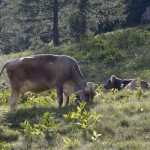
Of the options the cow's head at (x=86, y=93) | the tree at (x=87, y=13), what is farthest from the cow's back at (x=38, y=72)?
the tree at (x=87, y=13)

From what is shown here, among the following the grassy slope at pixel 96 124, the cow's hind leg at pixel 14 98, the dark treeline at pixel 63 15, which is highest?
the grassy slope at pixel 96 124

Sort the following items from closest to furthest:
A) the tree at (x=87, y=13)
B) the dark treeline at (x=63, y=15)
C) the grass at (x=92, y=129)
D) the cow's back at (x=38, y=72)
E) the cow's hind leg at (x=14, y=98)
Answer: the grass at (x=92, y=129) < the cow's back at (x=38, y=72) < the cow's hind leg at (x=14, y=98) < the tree at (x=87, y=13) < the dark treeline at (x=63, y=15)

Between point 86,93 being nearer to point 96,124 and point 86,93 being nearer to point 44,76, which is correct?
point 44,76

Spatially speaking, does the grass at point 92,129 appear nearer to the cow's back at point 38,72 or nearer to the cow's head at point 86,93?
the cow's head at point 86,93

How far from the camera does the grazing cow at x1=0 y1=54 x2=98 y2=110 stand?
38.1 feet

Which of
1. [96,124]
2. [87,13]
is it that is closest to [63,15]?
[87,13]

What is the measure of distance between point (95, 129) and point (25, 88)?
11.8 feet

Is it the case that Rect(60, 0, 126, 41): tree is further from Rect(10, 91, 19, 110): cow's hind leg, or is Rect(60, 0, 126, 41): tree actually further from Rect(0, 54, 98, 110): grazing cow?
Rect(10, 91, 19, 110): cow's hind leg

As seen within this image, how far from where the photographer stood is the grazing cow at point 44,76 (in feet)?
38.1

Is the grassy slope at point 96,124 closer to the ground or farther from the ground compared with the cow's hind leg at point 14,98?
farther from the ground

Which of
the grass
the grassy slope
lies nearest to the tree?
the grassy slope

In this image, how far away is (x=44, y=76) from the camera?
38.6 ft

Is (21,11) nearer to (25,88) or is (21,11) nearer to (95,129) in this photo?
(25,88)

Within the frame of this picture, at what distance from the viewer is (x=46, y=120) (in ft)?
28.8
